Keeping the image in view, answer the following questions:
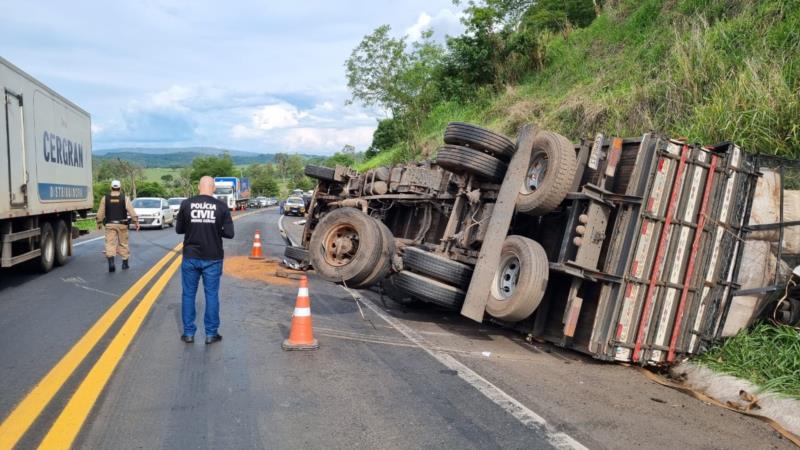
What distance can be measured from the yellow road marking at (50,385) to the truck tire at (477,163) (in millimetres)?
4286

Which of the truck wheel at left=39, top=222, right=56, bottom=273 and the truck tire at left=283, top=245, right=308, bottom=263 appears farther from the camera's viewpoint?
the truck wheel at left=39, top=222, right=56, bottom=273

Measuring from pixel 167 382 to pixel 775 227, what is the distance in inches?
232

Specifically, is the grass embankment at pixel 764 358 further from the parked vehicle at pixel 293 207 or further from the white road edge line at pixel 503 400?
the parked vehicle at pixel 293 207

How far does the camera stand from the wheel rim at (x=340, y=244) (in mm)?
7465

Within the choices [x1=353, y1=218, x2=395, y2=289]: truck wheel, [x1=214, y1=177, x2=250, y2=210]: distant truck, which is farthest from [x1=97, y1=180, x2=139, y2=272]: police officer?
[x1=214, y1=177, x2=250, y2=210]: distant truck

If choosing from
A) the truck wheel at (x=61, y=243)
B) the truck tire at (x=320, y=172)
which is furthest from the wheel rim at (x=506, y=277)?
the truck wheel at (x=61, y=243)

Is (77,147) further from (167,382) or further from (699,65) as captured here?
(699,65)

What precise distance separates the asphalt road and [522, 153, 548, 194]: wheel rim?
5.64 ft

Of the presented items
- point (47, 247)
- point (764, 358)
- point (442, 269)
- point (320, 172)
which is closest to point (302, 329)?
point (442, 269)

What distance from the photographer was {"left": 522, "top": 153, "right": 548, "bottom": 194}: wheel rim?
657 centimetres

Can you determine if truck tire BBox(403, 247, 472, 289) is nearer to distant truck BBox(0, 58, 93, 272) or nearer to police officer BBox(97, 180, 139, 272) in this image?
distant truck BBox(0, 58, 93, 272)

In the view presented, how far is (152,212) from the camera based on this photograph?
80.4 ft

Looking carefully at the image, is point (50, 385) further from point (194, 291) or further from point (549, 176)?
point (549, 176)

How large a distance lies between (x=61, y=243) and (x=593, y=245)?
34.0 feet
